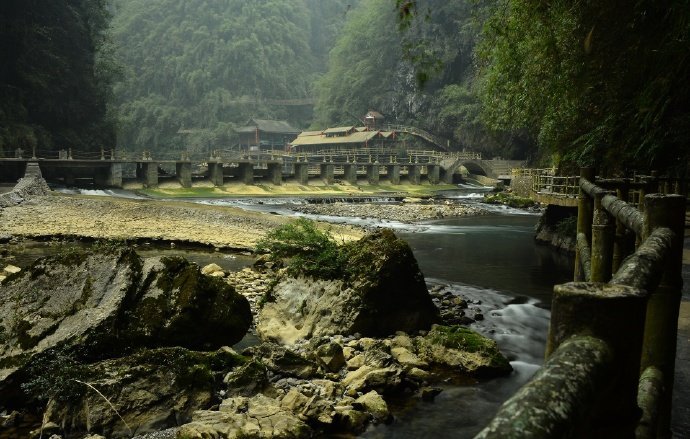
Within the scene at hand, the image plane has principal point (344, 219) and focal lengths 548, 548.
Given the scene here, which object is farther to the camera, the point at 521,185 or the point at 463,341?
the point at 521,185

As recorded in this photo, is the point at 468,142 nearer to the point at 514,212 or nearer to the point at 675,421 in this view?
the point at 514,212

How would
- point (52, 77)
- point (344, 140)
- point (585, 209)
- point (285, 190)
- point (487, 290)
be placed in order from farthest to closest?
point (344, 140), point (285, 190), point (52, 77), point (487, 290), point (585, 209)

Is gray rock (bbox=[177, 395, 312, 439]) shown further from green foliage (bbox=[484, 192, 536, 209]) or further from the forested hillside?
the forested hillside

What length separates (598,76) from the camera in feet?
40.9

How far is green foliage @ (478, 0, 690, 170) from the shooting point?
9320 millimetres

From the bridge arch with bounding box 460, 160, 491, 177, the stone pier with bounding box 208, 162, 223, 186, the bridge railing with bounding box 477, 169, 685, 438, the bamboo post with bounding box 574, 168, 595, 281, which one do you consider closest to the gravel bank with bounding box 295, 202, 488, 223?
the stone pier with bounding box 208, 162, 223, 186

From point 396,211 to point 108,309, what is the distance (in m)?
28.3

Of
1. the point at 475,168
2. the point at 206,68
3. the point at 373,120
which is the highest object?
the point at 206,68

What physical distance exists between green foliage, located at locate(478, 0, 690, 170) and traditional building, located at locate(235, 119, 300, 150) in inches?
2506

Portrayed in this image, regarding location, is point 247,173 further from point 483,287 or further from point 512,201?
point 483,287

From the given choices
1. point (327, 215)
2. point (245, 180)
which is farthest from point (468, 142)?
point (327, 215)

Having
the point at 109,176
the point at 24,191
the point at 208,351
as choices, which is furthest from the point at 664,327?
the point at 109,176

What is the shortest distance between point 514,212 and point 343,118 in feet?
176

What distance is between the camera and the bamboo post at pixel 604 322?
129 centimetres
